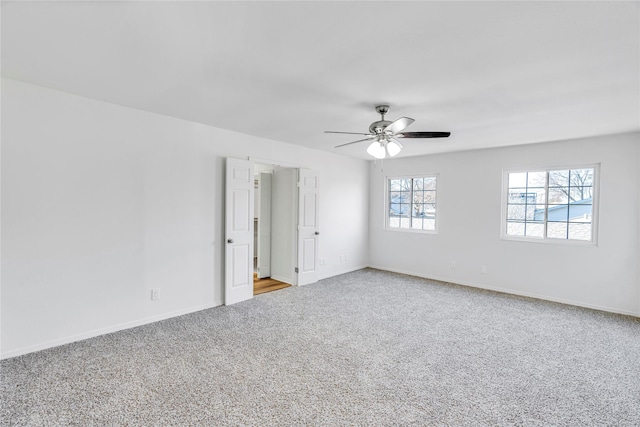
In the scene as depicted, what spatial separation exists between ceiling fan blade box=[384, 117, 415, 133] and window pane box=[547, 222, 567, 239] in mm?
3516

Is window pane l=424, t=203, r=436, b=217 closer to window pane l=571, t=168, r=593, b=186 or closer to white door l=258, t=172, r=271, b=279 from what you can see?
window pane l=571, t=168, r=593, b=186

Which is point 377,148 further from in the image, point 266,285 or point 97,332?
point 97,332

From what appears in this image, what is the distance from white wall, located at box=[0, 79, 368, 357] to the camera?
2.70m

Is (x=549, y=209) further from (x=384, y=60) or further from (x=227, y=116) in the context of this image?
(x=227, y=116)

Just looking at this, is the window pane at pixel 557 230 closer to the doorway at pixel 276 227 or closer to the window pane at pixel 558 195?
the window pane at pixel 558 195

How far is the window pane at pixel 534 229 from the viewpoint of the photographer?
4.77m

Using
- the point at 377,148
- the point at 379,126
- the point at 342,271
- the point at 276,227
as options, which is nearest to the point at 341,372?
the point at 377,148

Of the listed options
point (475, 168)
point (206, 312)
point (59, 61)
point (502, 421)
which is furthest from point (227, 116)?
point (475, 168)

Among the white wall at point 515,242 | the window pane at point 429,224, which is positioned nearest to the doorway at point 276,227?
the white wall at point 515,242

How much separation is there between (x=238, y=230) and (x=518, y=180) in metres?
4.51

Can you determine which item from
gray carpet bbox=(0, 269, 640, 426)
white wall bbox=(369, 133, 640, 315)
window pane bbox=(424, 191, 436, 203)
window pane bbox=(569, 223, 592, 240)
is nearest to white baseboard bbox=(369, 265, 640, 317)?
white wall bbox=(369, 133, 640, 315)

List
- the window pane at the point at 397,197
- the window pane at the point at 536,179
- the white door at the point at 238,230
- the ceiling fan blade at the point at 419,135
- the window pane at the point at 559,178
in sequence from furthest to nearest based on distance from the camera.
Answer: the window pane at the point at 397,197 → the window pane at the point at 536,179 → the window pane at the point at 559,178 → the white door at the point at 238,230 → the ceiling fan blade at the point at 419,135

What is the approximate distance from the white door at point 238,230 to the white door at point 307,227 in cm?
101

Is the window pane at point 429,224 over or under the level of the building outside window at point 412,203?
under
